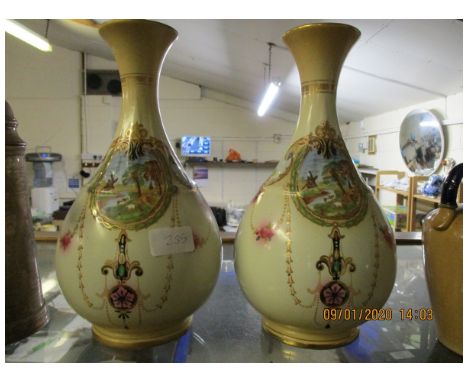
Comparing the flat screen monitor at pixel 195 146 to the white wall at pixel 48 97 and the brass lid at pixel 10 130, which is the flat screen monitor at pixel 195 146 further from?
the brass lid at pixel 10 130

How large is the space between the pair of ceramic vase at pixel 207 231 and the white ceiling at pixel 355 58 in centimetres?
119

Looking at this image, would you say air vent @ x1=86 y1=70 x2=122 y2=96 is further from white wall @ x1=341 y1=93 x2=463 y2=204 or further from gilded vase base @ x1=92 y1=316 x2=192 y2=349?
gilded vase base @ x1=92 y1=316 x2=192 y2=349

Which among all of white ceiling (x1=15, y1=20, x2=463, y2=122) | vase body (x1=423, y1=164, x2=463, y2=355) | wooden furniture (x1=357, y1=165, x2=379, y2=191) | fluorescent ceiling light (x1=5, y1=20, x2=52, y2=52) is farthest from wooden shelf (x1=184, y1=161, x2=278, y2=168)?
vase body (x1=423, y1=164, x2=463, y2=355)

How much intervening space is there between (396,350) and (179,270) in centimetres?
36

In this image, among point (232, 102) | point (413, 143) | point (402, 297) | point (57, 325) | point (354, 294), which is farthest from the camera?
point (232, 102)

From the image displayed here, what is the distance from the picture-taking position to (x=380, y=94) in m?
2.72

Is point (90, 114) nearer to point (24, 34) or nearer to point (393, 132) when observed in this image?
point (24, 34)

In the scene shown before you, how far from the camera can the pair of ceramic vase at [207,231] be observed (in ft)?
1.70

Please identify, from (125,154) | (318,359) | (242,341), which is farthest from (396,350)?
(125,154)

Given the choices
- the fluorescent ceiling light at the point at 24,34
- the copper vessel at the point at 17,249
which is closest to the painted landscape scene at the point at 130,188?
the copper vessel at the point at 17,249

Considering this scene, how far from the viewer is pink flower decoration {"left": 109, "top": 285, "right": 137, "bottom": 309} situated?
52 centimetres

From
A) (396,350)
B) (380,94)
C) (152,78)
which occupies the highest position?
(380,94)

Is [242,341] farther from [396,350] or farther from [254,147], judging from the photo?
[254,147]

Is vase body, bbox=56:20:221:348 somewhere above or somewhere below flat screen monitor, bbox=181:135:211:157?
below
